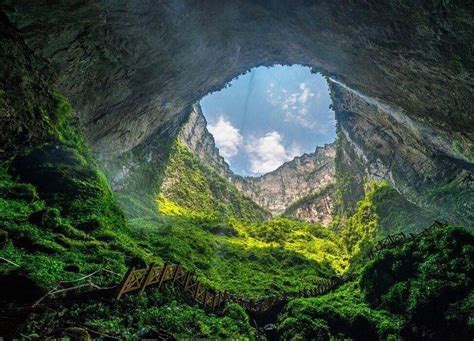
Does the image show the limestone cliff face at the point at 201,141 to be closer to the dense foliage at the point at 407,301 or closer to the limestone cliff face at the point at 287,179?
the limestone cliff face at the point at 287,179

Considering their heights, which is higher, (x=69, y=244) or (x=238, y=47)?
(x=238, y=47)

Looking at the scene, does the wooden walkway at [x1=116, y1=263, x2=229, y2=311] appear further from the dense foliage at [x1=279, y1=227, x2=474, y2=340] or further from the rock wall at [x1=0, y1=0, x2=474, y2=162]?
the rock wall at [x1=0, y1=0, x2=474, y2=162]

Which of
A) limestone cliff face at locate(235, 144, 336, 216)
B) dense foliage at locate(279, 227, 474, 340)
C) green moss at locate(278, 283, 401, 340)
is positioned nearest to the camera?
dense foliage at locate(279, 227, 474, 340)

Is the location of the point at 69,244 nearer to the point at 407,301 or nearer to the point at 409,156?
the point at 407,301

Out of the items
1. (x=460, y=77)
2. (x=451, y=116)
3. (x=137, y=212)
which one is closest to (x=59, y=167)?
(x=137, y=212)

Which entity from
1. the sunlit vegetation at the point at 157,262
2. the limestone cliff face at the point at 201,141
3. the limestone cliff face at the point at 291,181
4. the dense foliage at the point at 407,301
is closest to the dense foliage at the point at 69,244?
the sunlit vegetation at the point at 157,262

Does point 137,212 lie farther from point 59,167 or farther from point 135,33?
point 135,33

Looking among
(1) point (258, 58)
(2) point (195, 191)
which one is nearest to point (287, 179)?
(2) point (195, 191)

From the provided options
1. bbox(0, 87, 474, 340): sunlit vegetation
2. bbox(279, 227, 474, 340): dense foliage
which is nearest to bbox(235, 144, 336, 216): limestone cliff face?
bbox(0, 87, 474, 340): sunlit vegetation
